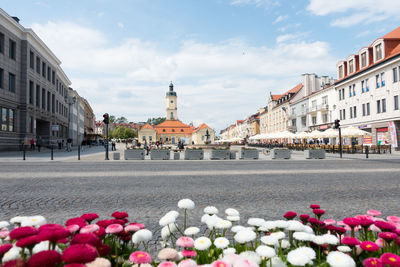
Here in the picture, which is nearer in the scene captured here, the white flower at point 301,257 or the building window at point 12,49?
the white flower at point 301,257

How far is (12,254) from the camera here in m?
1.39

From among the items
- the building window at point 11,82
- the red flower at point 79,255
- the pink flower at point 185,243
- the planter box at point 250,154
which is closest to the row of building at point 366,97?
the planter box at point 250,154

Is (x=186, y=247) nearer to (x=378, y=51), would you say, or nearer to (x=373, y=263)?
(x=373, y=263)

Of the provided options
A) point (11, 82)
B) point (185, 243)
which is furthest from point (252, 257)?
point (11, 82)

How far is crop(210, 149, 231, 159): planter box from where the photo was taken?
77.2ft

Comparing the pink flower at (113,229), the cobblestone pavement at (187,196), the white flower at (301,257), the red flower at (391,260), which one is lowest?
the cobblestone pavement at (187,196)

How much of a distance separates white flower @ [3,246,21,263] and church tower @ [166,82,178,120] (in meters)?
127

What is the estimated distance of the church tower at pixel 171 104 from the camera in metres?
127

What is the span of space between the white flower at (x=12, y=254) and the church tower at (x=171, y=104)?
127 metres

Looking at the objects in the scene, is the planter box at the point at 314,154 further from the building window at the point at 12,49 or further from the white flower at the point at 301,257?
the building window at the point at 12,49

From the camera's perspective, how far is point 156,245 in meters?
3.75

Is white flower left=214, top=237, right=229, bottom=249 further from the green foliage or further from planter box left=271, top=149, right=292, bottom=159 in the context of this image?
the green foliage

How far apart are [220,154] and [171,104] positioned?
107 meters

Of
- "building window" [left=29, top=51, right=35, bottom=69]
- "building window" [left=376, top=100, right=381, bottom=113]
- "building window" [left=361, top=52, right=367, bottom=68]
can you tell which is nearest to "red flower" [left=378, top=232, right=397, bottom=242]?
"building window" [left=376, top=100, right=381, bottom=113]
